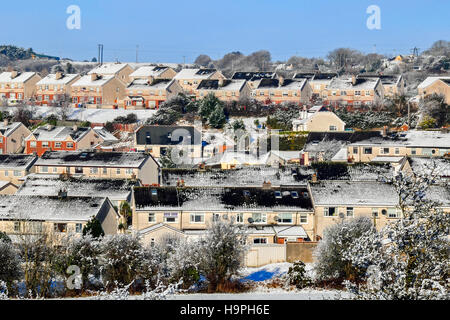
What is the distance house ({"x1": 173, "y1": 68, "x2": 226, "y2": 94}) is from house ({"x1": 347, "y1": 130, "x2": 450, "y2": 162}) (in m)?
30.1

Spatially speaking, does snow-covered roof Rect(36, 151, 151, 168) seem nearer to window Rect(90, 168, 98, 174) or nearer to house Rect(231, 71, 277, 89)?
window Rect(90, 168, 98, 174)

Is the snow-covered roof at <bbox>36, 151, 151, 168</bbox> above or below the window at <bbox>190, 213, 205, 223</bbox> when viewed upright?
above

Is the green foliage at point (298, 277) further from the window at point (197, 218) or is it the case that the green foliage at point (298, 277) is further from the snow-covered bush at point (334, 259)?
the window at point (197, 218)

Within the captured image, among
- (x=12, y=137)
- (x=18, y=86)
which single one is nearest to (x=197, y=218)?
(x=12, y=137)

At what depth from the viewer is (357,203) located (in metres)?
29.1

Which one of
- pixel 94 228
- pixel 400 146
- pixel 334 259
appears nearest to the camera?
pixel 334 259

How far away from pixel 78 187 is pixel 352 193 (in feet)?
51.4

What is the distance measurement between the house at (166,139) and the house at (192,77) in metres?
19.6

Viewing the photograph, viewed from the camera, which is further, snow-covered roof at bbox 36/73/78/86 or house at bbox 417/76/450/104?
snow-covered roof at bbox 36/73/78/86

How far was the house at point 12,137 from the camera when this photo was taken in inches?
2052

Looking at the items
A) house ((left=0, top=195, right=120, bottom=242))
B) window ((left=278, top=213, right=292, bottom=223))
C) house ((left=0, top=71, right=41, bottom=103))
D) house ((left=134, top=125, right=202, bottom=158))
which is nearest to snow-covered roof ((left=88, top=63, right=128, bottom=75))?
house ((left=0, top=71, right=41, bottom=103))

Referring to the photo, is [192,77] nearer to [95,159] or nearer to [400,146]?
[95,159]

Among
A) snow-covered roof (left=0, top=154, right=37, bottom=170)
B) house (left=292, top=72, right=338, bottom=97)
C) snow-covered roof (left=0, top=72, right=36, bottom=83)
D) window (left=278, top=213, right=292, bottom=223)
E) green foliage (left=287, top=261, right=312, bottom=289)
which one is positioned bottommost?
green foliage (left=287, top=261, right=312, bottom=289)

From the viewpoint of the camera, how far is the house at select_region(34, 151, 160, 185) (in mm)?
40969
